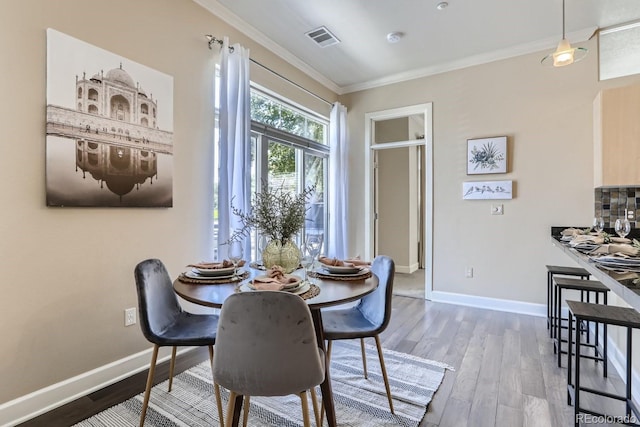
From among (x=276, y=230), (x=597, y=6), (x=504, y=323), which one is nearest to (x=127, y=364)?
(x=276, y=230)

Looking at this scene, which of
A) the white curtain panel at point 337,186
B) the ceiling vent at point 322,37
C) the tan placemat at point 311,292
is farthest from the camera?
the white curtain panel at point 337,186

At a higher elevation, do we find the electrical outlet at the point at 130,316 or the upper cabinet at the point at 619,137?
the upper cabinet at the point at 619,137

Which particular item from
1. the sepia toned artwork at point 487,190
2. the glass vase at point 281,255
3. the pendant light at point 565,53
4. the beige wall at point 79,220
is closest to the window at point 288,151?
the beige wall at point 79,220

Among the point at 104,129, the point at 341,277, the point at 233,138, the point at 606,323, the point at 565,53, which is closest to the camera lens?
the point at 606,323

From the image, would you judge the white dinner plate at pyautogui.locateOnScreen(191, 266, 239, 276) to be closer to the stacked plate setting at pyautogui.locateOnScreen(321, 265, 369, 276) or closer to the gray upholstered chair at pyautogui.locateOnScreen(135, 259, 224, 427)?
the gray upholstered chair at pyautogui.locateOnScreen(135, 259, 224, 427)

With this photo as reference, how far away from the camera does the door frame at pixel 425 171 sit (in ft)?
13.7

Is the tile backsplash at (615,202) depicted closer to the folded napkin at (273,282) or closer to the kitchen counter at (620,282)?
the kitchen counter at (620,282)

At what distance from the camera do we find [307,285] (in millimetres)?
1576

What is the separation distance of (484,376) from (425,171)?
2654 millimetres

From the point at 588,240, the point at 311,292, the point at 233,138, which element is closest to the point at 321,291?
the point at 311,292

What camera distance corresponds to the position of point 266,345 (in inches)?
46.9

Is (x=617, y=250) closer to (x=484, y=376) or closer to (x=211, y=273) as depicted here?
(x=484, y=376)

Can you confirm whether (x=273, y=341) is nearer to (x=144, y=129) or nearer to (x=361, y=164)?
(x=144, y=129)

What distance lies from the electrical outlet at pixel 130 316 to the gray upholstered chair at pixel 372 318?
4.59ft
